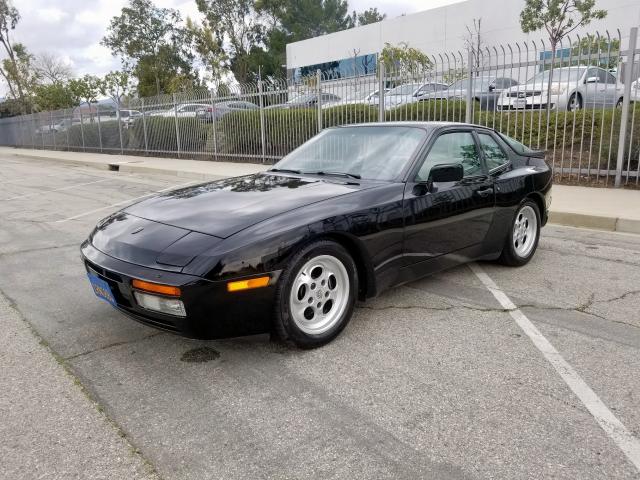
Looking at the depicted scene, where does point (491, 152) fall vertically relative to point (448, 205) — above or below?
above

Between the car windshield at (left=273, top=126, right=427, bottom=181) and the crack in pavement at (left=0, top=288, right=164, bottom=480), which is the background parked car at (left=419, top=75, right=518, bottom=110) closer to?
the car windshield at (left=273, top=126, right=427, bottom=181)

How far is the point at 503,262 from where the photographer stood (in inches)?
201

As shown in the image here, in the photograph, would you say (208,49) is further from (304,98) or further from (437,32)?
(304,98)

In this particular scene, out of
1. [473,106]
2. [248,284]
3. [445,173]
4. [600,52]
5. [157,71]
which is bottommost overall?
[248,284]

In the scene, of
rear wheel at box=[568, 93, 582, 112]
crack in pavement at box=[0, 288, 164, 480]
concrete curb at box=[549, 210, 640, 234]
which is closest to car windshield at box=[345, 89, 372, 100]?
rear wheel at box=[568, 93, 582, 112]

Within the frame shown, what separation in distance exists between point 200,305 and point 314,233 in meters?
0.79

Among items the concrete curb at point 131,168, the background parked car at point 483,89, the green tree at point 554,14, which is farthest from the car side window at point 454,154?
the green tree at point 554,14

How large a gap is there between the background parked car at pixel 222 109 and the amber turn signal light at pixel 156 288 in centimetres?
1300

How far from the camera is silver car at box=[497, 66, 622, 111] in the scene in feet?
30.2

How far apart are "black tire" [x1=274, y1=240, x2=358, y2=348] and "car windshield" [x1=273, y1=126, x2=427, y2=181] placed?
32.7 inches

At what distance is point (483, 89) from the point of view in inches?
421

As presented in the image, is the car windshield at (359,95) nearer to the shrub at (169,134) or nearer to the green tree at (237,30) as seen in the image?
the shrub at (169,134)

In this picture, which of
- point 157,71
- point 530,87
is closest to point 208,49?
point 157,71

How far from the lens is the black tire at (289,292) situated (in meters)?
3.11
